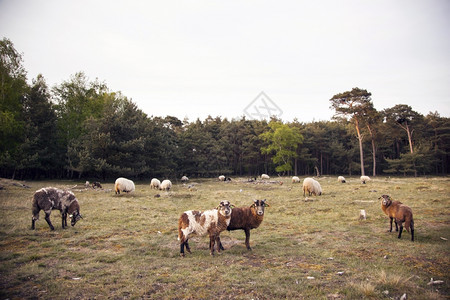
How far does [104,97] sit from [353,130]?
56476mm

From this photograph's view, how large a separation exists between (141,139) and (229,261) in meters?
34.9

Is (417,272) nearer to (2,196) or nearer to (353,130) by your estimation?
(2,196)

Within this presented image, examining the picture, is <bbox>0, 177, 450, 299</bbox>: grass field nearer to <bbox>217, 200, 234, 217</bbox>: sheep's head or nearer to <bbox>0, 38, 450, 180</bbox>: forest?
<bbox>217, 200, 234, 217</bbox>: sheep's head

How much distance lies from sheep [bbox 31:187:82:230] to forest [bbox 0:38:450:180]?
80.0ft

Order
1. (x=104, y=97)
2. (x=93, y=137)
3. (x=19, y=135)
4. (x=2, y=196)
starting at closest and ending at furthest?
(x=2, y=196) → (x=19, y=135) → (x=93, y=137) → (x=104, y=97)

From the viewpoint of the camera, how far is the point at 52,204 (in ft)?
32.9

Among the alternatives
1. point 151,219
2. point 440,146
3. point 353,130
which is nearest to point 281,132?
point 353,130

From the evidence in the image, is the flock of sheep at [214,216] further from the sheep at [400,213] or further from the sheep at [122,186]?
the sheep at [122,186]

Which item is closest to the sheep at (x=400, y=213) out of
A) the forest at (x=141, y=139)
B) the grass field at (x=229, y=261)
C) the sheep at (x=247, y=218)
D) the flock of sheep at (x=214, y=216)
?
the flock of sheep at (x=214, y=216)

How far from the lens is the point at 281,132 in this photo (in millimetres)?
55250

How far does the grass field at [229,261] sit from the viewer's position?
5.08 meters

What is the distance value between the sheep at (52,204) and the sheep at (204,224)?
6.16 m

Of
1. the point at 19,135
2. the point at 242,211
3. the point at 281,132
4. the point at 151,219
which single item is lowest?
the point at 151,219

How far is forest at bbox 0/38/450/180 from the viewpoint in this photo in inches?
Answer: 1316
